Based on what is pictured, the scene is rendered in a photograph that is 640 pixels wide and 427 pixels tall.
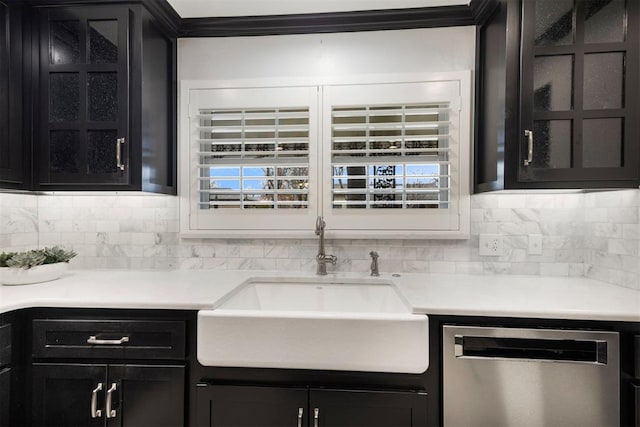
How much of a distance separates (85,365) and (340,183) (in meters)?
1.42

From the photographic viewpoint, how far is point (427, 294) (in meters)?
1.40

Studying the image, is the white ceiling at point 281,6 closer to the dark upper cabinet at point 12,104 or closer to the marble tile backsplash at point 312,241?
the dark upper cabinet at point 12,104

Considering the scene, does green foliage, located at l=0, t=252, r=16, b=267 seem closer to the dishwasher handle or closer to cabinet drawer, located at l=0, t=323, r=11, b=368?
cabinet drawer, located at l=0, t=323, r=11, b=368

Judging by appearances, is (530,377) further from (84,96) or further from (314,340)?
(84,96)

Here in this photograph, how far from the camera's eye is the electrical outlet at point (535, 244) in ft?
5.85

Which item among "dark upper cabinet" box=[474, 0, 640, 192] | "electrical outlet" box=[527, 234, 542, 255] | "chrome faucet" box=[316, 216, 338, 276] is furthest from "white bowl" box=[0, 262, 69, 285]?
"electrical outlet" box=[527, 234, 542, 255]

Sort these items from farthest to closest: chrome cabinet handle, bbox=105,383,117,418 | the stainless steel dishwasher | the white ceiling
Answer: the white ceiling → chrome cabinet handle, bbox=105,383,117,418 → the stainless steel dishwasher

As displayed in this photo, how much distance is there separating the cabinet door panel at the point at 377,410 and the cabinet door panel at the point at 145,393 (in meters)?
0.57

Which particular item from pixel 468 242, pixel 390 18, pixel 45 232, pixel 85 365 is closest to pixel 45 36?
pixel 45 232

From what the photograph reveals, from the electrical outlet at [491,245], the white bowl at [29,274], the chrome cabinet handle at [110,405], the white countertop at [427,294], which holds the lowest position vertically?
the chrome cabinet handle at [110,405]

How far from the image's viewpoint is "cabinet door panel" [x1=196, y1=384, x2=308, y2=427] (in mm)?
1214

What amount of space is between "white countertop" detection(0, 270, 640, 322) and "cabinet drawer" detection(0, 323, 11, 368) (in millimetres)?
78

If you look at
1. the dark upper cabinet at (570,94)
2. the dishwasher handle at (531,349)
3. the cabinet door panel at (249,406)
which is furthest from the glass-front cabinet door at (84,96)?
the dark upper cabinet at (570,94)

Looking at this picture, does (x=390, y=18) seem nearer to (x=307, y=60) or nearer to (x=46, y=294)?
(x=307, y=60)
